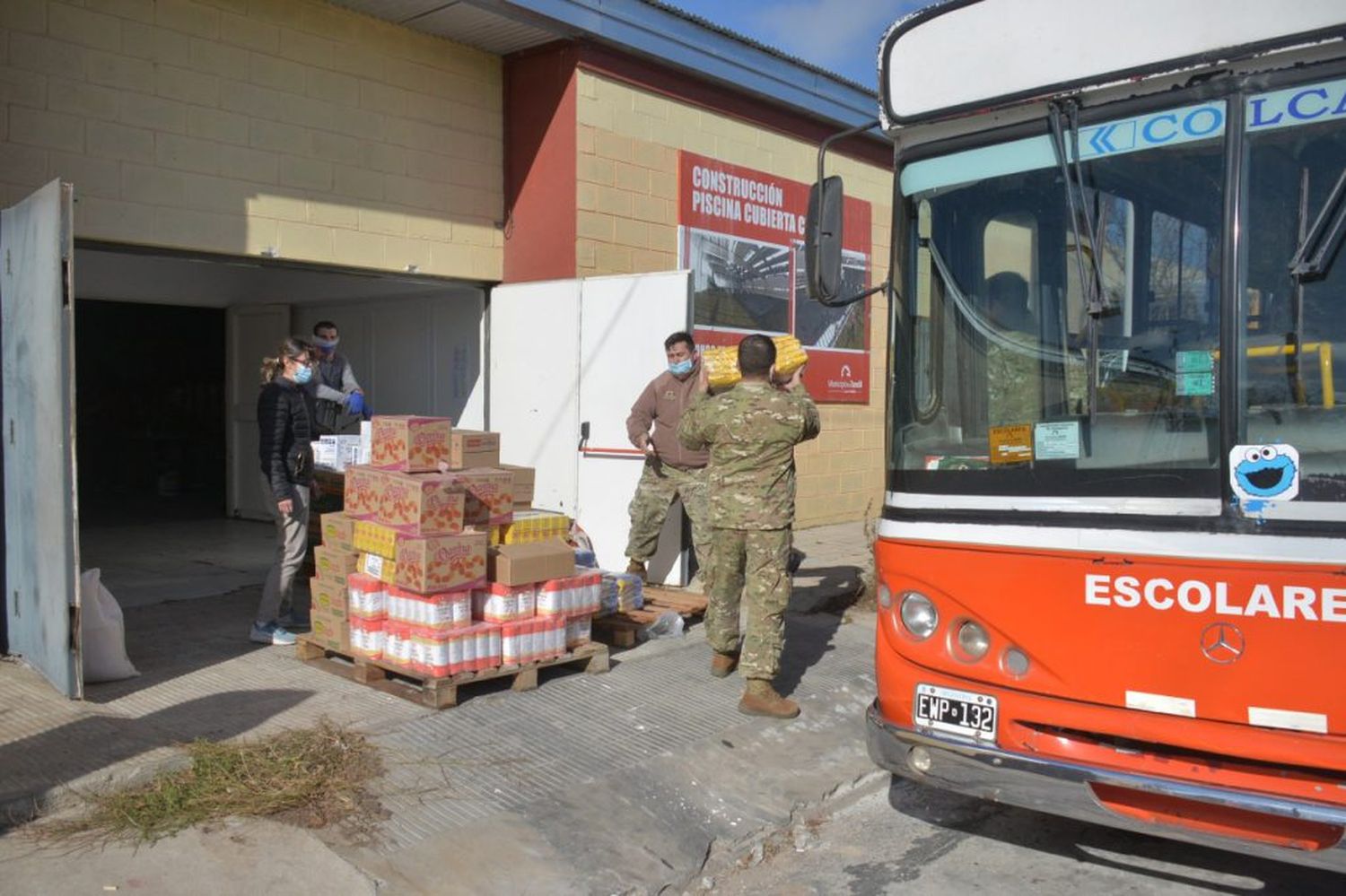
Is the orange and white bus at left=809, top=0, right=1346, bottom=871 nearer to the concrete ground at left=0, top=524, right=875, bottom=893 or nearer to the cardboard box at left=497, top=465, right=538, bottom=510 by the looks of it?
the concrete ground at left=0, top=524, right=875, bottom=893

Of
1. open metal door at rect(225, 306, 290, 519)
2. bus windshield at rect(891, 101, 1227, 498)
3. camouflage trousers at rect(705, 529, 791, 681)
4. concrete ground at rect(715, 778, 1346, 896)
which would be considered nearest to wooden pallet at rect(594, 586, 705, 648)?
camouflage trousers at rect(705, 529, 791, 681)

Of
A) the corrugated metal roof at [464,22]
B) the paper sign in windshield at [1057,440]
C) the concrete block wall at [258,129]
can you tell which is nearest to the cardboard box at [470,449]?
the concrete block wall at [258,129]

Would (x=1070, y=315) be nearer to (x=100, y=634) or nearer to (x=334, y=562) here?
(x=334, y=562)

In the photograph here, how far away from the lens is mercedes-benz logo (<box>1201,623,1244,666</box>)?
3.54 meters

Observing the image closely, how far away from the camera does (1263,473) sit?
3590 mm

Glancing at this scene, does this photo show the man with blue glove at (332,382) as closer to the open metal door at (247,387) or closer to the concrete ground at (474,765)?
the concrete ground at (474,765)

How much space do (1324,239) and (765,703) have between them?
136 inches

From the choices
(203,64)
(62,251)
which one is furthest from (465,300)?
(62,251)

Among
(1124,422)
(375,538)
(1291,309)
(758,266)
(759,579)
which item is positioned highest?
(758,266)

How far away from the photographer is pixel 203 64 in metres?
7.64

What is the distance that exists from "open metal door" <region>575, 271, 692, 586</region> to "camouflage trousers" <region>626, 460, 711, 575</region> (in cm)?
31

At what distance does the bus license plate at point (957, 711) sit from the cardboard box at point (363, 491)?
3.11 meters

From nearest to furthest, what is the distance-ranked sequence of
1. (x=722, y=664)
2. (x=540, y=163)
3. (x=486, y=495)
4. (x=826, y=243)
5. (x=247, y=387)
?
(x=826, y=243), (x=486, y=495), (x=722, y=664), (x=540, y=163), (x=247, y=387)

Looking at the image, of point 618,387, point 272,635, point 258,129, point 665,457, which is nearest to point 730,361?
point 665,457
